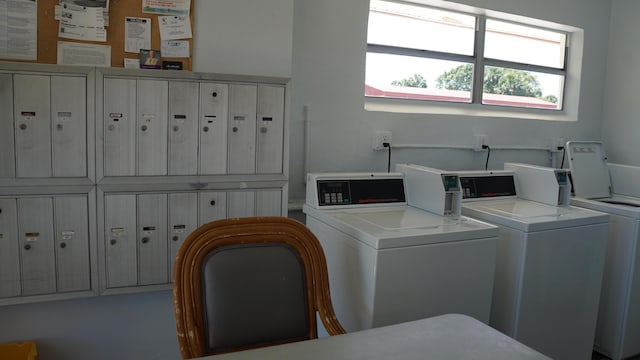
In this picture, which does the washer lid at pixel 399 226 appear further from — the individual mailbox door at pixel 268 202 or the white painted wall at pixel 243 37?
the white painted wall at pixel 243 37

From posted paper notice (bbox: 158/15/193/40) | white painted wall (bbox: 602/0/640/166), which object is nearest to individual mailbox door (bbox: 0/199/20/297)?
posted paper notice (bbox: 158/15/193/40)

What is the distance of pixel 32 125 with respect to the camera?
197 cm

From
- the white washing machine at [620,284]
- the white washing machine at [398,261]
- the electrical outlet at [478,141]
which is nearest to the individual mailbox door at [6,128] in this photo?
the white washing machine at [398,261]

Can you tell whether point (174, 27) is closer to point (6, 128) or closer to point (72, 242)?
point (6, 128)

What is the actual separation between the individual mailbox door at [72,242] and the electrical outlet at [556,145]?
3.62 meters

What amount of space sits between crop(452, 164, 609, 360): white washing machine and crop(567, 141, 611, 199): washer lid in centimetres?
62

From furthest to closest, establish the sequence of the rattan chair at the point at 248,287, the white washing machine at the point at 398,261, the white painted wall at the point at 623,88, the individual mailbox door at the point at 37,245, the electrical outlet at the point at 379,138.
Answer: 1. the white painted wall at the point at 623,88
2. the electrical outlet at the point at 379,138
3. the individual mailbox door at the point at 37,245
4. the white washing machine at the point at 398,261
5. the rattan chair at the point at 248,287

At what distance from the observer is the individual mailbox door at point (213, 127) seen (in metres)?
2.21

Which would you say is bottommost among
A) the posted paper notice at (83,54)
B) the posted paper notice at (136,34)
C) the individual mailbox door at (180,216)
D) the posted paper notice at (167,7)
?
the individual mailbox door at (180,216)

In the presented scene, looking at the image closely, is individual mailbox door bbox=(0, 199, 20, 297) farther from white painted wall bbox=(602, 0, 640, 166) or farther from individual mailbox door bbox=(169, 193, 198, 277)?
white painted wall bbox=(602, 0, 640, 166)

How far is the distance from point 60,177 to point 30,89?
39 centimetres

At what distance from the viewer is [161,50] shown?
232cm

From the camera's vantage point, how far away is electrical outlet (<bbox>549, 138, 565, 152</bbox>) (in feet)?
13.1

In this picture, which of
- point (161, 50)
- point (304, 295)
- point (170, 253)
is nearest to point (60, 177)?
point (170, 253)
